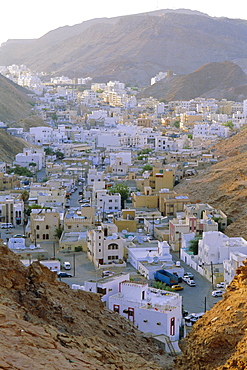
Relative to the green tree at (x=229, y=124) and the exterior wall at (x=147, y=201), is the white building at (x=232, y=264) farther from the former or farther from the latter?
the green tree at (x=229, y=124)

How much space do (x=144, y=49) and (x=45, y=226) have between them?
9763 cm

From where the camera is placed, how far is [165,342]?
12648mm

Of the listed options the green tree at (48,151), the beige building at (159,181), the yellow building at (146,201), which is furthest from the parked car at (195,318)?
the green tree at (48,151)

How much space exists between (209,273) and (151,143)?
1024 inches

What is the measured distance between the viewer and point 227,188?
26438 millimetres

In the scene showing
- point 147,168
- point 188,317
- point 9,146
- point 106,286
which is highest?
point 9,146

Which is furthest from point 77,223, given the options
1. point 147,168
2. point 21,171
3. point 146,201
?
point 21,171

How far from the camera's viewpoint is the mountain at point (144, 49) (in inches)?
4186

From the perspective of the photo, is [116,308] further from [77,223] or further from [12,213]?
[12,213]

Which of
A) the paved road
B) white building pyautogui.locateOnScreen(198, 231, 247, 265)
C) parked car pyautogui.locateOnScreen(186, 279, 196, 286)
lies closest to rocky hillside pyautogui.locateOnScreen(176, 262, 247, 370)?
the paved road

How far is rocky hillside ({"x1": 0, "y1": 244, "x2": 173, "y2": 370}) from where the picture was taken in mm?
7879

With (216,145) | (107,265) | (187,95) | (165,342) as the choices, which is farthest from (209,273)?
(187,95)

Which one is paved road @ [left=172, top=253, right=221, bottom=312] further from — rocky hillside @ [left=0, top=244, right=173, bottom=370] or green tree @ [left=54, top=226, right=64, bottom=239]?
green tree @ [left=54, top=226, right=64, bottom=239]

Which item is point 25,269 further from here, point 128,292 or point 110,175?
point 110,175
